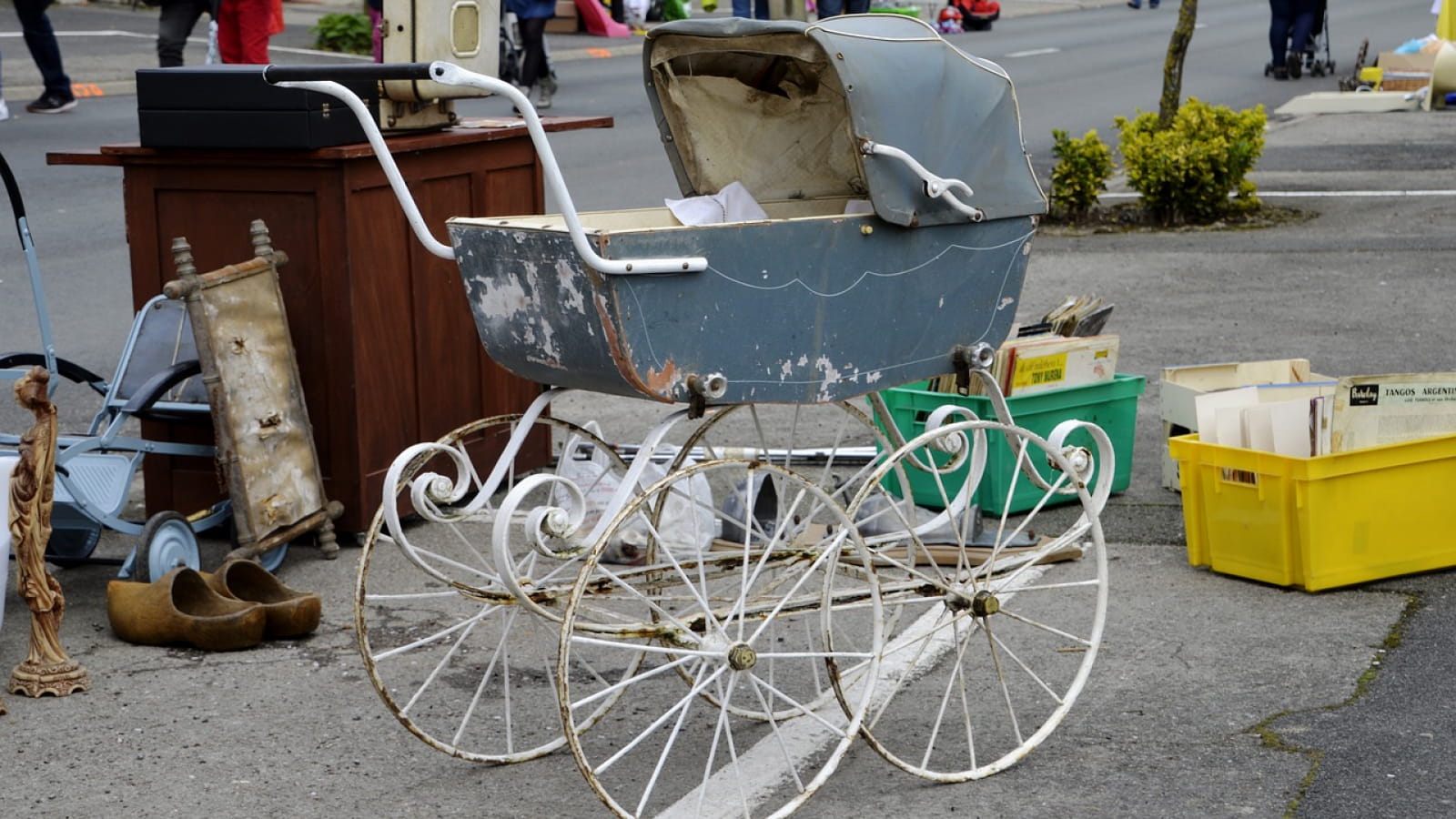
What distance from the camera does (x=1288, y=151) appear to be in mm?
16641

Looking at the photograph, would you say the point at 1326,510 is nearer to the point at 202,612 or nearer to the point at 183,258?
the point at 202,612

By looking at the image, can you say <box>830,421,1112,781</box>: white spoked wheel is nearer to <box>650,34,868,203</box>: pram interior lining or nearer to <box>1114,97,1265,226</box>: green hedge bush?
<box>650,34,868,203</box>: pram interior lining

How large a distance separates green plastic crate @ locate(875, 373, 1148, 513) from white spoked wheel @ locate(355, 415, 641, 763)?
1.32 meters

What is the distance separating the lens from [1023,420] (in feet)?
20.1

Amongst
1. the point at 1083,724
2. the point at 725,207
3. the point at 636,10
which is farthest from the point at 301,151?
the point at 636,10

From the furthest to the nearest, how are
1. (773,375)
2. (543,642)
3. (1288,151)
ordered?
(1288,151) → (543,642) → (773,375)

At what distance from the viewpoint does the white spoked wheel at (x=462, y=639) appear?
406 cm

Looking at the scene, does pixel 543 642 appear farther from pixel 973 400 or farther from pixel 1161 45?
pixel 1161 45

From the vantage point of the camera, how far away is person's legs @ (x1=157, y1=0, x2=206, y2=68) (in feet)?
48.7

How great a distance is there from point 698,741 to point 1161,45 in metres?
24.7

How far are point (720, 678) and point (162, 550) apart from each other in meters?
1.87

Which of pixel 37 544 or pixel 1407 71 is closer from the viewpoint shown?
pixel 37 544

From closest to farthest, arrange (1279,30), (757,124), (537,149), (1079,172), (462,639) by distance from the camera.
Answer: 1. (537,149)
2. (462,639)
3. (757,124)
4. (1079,172)
5. (1279,30)

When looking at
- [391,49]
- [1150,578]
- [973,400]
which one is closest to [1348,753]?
[1150,578]
